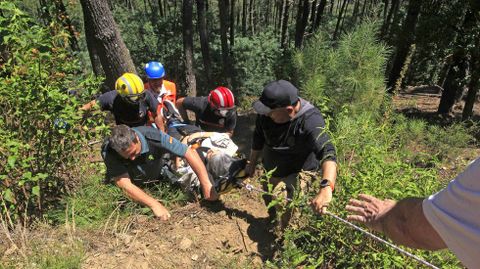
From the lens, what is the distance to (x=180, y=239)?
3404 millimetres

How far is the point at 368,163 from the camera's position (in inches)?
112

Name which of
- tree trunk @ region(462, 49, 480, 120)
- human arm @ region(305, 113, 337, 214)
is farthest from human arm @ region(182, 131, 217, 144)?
tree trunk @ region(462, 49, 480, 120)

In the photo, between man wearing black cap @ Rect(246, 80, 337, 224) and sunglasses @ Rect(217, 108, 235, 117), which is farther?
sunglasses @ Rect(217, 108, 235, 117)

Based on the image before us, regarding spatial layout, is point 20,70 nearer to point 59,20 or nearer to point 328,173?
point 59,20

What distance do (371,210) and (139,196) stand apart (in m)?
2.36

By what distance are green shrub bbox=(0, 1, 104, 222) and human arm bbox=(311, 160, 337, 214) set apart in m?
2.34

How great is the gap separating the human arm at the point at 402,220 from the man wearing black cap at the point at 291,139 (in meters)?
0.81

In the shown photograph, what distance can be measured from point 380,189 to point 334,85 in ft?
15.0

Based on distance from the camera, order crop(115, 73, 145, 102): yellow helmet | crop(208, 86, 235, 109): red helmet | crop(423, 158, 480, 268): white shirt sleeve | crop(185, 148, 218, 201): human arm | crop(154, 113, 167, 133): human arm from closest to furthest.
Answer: crop(423, 158, 480, 268): white shirt sleeve
crop(185, 148, 218, 201): human arm
crop(115, 73, 145, 102): yellow helmet
crop(154, 113, 167, 133): human arm
crop(208, 86, 235, 109): red helmet

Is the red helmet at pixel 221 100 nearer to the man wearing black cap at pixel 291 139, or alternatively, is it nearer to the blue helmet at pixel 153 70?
the blue helmet at pixel 153 70

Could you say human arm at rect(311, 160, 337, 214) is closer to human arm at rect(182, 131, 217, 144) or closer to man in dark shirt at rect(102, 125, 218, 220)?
man in dark shirt at rect(102, 125, 218, 220)

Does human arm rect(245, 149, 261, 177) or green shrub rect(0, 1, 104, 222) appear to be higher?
green shrub rect(0, 1, 104, 222)

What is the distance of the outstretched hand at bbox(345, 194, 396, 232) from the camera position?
1796mm

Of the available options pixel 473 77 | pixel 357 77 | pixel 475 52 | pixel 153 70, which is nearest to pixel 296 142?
pixel 153 70
